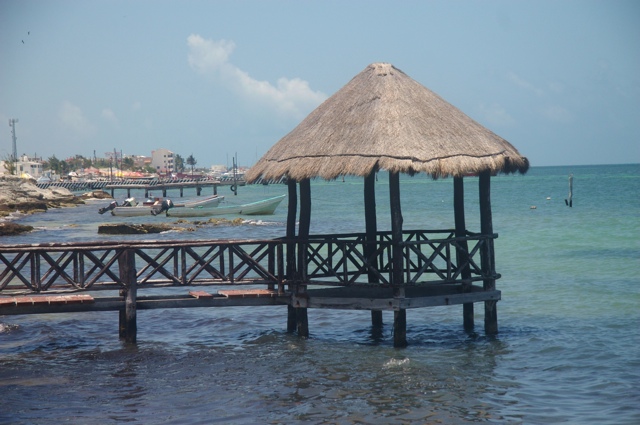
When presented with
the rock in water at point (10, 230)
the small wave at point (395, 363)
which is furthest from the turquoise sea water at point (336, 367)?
the rock in water at point (10, 230)

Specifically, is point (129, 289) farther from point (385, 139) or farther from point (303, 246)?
point (385, 139)

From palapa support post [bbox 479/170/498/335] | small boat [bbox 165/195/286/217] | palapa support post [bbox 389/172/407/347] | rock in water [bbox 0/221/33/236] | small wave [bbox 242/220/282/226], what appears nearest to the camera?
palapa support post [bbox 389/172/407/347]

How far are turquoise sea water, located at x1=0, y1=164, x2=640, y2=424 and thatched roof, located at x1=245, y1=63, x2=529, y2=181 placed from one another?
11.0 ft

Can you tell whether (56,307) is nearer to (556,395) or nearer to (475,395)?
(475,395)

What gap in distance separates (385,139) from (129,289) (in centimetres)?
545

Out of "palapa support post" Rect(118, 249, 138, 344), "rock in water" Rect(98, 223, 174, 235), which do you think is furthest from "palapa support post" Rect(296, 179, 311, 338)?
"rock in water" Rect(98, 223, 174, 235)

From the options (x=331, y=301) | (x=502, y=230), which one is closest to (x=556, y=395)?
(x=331, y=301)

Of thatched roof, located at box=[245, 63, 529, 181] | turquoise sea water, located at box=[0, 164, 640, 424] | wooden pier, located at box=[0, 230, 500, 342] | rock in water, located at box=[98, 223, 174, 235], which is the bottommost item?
turquoise sea water, located at box=[0, 164, 640, 424]

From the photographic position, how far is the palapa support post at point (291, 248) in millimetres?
15609

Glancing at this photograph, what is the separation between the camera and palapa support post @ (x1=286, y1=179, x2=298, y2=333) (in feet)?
51.2

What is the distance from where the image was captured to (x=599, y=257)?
2947cm

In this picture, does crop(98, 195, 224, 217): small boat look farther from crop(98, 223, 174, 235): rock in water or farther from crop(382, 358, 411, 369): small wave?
crop(382, 358, 411, 369): small wave

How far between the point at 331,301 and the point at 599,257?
17.6 m

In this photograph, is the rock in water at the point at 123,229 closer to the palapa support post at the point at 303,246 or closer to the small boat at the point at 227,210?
the small boat at the point at 227,210
